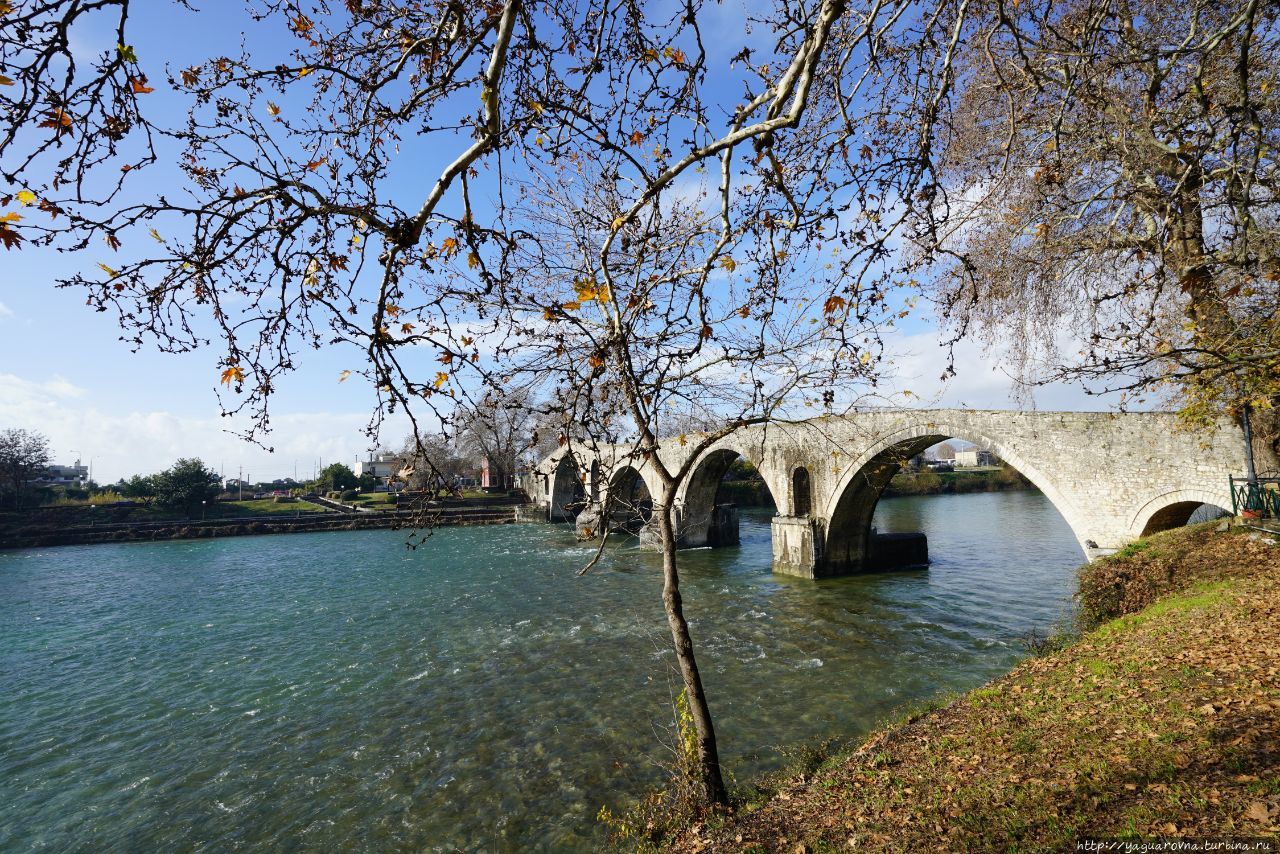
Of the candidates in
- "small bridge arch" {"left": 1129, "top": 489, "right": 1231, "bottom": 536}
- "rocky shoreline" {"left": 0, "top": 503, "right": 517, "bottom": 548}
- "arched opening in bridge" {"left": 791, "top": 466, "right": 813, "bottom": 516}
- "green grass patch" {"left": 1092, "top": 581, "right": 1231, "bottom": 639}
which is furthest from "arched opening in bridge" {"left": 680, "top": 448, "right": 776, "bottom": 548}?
"green grass patch" {"left": 1092, "top": 581, "right": 1231, "bottom": 639}

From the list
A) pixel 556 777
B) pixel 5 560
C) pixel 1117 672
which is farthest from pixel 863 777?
→ pixel 5 560

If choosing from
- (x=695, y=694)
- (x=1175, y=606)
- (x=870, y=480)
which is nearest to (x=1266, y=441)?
(x=1175, y=606)

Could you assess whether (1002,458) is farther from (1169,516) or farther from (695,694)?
(695,694)

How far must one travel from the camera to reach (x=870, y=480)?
15.7 m

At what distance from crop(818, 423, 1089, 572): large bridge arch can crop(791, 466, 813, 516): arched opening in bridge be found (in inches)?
45.7

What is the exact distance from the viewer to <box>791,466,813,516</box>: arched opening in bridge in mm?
19406

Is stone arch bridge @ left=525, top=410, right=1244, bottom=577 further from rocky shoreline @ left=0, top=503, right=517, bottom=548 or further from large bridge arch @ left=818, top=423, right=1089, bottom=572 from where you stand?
rocky shoreline @ left=0, top=503, right=517, bottom=548

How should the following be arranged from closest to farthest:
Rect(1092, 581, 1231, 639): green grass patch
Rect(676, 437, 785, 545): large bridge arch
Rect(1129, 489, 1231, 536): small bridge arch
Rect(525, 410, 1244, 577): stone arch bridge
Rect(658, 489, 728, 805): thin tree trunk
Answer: Rect(658, 489, 728, 805): thin tree trunk → Rect(1092, 581, 1231, 639): green grass patch → Rect(525, 410, 1244, 577): stone arch bridge → Rect(1129, 489, 1231, 536): small bridge arch → Rect(676, 437, 785, 545): large bridge arch

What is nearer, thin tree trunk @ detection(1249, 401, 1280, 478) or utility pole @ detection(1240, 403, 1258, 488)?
utility pole @ detection(1240, 403, 1258, 488)

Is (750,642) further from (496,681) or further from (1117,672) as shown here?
(1117,672)

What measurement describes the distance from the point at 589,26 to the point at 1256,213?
Answer: 27.2 ft

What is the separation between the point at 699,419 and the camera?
5223 millimetres

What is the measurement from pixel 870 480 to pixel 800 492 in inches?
157

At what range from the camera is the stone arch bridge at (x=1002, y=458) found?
1036cm
